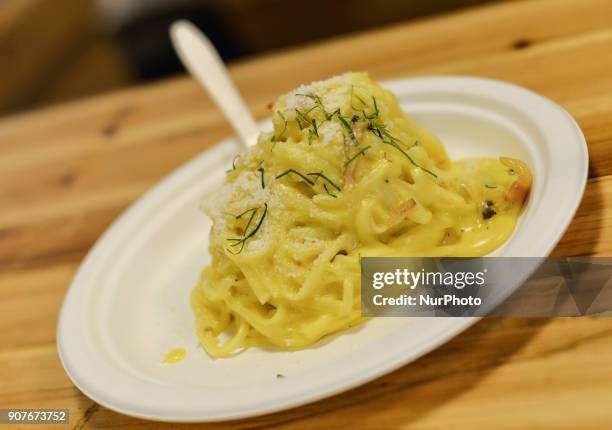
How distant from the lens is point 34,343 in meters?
1.93

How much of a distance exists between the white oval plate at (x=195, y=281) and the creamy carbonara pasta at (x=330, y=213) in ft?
0.24

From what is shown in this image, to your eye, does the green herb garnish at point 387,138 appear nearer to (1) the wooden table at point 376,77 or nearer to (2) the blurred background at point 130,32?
(1) the wooden table at point 376,77

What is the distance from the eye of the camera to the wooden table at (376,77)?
3.93 feet

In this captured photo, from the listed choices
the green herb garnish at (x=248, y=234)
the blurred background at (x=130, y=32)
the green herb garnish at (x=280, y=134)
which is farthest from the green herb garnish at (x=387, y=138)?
the blurred background at (x=130, y=32)

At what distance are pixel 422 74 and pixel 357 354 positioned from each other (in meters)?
1.65

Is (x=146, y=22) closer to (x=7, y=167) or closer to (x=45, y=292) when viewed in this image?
(x=7, y=167)

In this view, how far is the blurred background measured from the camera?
512 cm

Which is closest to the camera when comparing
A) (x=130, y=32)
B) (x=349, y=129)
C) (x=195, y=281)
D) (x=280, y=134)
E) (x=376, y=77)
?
(x=349, y=129)

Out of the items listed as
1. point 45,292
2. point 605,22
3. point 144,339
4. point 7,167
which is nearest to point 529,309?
point 144,339

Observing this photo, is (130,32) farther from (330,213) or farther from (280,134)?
(330,213)

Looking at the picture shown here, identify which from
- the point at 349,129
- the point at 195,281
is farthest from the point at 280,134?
the point at 195,281

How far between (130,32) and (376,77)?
329 centimetres

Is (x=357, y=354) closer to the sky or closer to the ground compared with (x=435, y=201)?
closer to the ground

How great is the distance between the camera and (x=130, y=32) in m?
5.32
